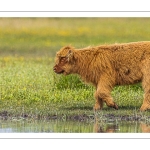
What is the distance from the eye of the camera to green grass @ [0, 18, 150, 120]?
1628 centimetres

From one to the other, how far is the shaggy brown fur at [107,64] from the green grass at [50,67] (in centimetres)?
50

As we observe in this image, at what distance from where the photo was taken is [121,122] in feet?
48.6

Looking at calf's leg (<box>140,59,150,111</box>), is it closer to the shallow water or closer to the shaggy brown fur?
the shaggy brown fur

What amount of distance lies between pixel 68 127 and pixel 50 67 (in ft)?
25.7

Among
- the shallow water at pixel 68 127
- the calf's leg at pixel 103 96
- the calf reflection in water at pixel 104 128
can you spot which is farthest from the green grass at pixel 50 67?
the calf reflection in water at pixel 104 128

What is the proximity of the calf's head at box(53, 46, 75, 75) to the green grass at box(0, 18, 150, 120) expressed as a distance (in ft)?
2.33

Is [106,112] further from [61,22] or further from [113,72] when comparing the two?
[61,22]

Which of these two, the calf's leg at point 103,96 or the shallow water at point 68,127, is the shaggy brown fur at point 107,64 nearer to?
the calf's leg at point 103,96

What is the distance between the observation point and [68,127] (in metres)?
14.4

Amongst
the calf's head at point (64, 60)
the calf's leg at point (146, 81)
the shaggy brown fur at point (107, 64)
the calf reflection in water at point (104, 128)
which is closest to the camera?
the calf reflection in water at point (104, 128)

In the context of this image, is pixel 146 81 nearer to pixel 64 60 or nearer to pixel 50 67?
pixel 64 60

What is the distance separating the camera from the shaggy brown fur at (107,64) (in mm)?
16250
